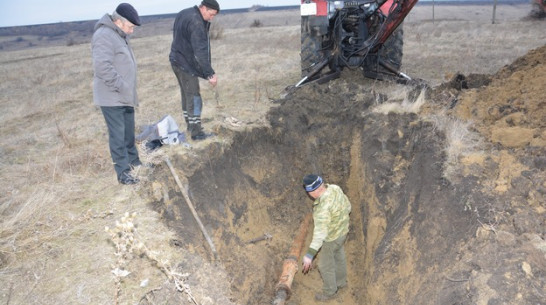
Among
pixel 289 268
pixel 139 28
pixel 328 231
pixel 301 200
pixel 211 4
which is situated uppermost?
pixel 139 28

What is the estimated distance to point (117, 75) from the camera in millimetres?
4215

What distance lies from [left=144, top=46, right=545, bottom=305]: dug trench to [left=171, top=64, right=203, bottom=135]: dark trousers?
Result: 0.48 meters

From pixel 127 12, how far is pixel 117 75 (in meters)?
0.74

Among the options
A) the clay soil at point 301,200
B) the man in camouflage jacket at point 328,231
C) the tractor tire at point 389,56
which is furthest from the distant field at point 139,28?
the man in camouflage jacket at point 328,231

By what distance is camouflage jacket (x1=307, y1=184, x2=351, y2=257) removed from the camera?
4.32 m

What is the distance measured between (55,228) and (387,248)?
391cm

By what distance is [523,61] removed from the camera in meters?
5.56

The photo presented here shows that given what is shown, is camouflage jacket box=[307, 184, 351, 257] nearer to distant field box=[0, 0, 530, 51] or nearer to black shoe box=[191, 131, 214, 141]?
black shoe box=[191, 131, 214, 141]

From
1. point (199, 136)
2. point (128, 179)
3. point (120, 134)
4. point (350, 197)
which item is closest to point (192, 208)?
point (128, 179)

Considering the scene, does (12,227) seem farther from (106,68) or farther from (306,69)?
(306,69)

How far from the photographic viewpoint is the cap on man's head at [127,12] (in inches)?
162

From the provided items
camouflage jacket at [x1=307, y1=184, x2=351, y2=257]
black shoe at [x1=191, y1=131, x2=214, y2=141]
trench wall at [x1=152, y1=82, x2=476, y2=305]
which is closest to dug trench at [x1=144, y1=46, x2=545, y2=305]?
trench wall at [x1=152, y1=82, x2=476, y2=305]

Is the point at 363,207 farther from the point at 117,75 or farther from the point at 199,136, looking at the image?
the point at 117,75

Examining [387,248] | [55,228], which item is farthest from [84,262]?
[387,248]
